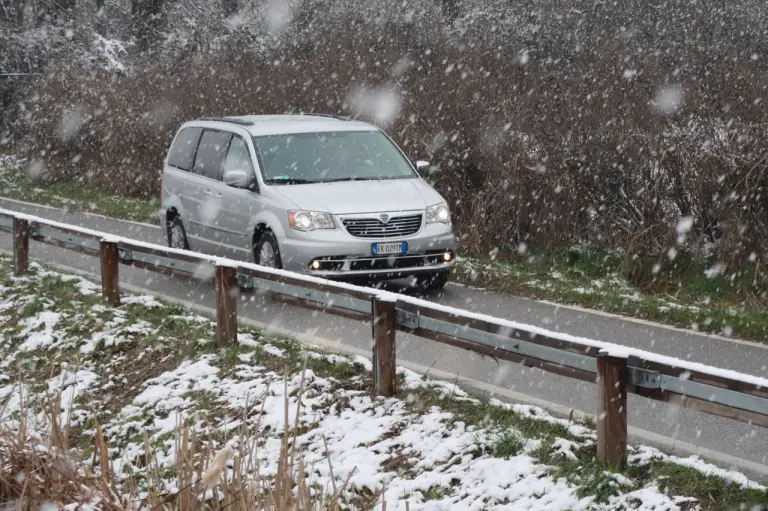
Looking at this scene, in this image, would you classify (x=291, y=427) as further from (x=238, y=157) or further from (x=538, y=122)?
(x=538, y=122)

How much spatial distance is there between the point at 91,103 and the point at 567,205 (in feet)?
51.6

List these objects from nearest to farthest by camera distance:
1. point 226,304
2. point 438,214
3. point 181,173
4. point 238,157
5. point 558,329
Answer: point 226,304 < point 558,329 < point 438,214 < point 238,157 < point 181,173

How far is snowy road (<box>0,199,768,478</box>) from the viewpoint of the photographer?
697cm

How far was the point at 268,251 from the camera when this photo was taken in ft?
37.2

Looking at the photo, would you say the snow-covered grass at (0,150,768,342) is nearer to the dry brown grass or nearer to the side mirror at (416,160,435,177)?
the side mirror at (416,160,435,177)

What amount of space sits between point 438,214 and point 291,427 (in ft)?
15.4

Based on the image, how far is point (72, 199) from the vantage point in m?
22.6

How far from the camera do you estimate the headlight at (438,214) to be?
36.9 ft

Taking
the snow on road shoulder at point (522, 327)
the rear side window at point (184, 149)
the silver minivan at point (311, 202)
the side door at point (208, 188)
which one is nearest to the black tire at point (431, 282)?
the silver minivan at point (311, 202)

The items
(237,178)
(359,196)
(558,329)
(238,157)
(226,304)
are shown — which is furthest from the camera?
(238,157)

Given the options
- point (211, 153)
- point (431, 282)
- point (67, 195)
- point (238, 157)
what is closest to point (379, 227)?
point (431, 282)

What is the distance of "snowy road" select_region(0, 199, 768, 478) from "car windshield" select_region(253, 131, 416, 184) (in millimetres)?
1412

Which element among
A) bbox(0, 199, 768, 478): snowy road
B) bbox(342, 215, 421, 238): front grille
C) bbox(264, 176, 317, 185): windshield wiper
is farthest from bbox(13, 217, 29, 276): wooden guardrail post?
bbox(342, 215, 421, 238): front grille

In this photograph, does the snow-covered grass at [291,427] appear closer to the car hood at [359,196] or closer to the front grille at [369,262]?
the front grille at [369,262]
